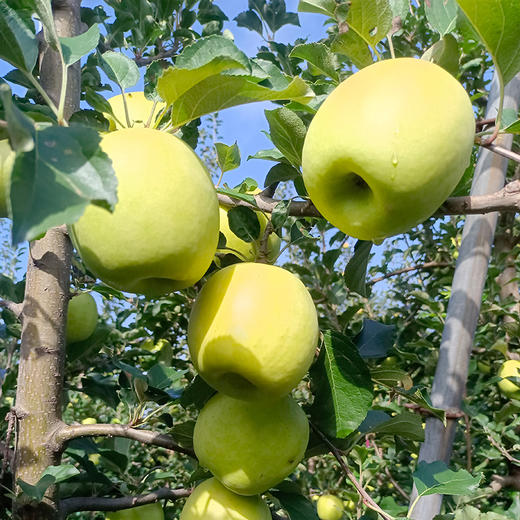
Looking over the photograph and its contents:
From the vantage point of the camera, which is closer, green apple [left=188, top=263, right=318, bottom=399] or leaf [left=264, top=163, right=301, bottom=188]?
green apple [left=188, top=263, right=318, bottom=399]

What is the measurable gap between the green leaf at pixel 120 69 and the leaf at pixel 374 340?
71 centimetres

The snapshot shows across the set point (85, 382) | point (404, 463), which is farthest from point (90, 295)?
point (404, 463)

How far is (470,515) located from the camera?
1497 mm

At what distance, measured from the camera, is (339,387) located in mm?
930

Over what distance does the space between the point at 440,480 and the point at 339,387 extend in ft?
0.98

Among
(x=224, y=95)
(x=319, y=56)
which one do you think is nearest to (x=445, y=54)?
(x=319, y=56)

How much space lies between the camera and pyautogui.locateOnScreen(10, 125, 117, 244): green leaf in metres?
0.41

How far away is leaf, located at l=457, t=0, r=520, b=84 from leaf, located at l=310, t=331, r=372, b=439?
1.65ft

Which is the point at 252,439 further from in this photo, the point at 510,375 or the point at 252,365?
the point at 510,375

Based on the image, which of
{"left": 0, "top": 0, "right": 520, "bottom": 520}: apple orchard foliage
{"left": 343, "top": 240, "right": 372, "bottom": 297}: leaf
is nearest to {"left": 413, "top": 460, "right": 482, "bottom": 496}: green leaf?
{"left": 0, "top": 0, "right": 520, "bottom": 520}: apple orchard foliage

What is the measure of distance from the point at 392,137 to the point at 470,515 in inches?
51.4

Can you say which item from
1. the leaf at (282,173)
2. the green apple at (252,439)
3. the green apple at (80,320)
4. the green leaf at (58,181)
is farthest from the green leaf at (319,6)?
the green apple at (80,320)

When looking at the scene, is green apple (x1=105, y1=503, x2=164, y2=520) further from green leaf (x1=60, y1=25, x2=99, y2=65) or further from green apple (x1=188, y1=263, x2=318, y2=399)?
green leaf (x1=60, y1=25, x2=99, y2=65)

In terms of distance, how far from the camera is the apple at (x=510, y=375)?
2.04 meters
